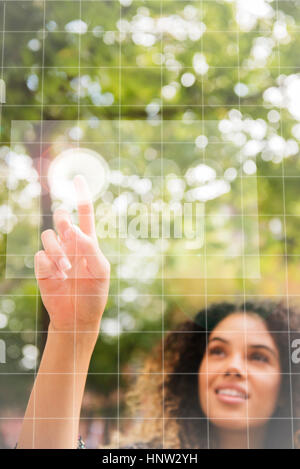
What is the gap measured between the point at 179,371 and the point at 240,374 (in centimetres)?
22

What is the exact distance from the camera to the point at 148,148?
1812 mm

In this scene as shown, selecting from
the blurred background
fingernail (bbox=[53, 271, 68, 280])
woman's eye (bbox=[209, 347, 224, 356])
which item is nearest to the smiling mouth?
woman's eye (bbox=[209, 347, 224, 356])

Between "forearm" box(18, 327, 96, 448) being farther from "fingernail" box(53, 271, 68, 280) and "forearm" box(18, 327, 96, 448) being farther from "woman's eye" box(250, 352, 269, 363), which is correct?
"woman's eye" box(250, 352, 269, 363)

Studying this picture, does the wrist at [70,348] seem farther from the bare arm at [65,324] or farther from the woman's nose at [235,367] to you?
the woman's nose at [235,367]

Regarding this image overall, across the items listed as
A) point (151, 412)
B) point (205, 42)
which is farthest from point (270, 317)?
point (205, 42)

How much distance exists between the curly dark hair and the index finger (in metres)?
0.48

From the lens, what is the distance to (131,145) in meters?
1.81

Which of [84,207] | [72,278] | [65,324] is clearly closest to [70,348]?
[65,324]

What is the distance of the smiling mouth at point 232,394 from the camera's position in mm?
1723

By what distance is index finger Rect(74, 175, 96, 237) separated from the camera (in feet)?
5.83

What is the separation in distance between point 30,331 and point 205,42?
1256mm

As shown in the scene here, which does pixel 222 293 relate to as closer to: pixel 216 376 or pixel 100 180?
pixel 216 376

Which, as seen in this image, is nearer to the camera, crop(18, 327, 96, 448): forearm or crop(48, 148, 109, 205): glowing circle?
crop(18, 327, 96, 448): forearm

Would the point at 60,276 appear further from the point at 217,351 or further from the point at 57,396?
the point at 217,351
